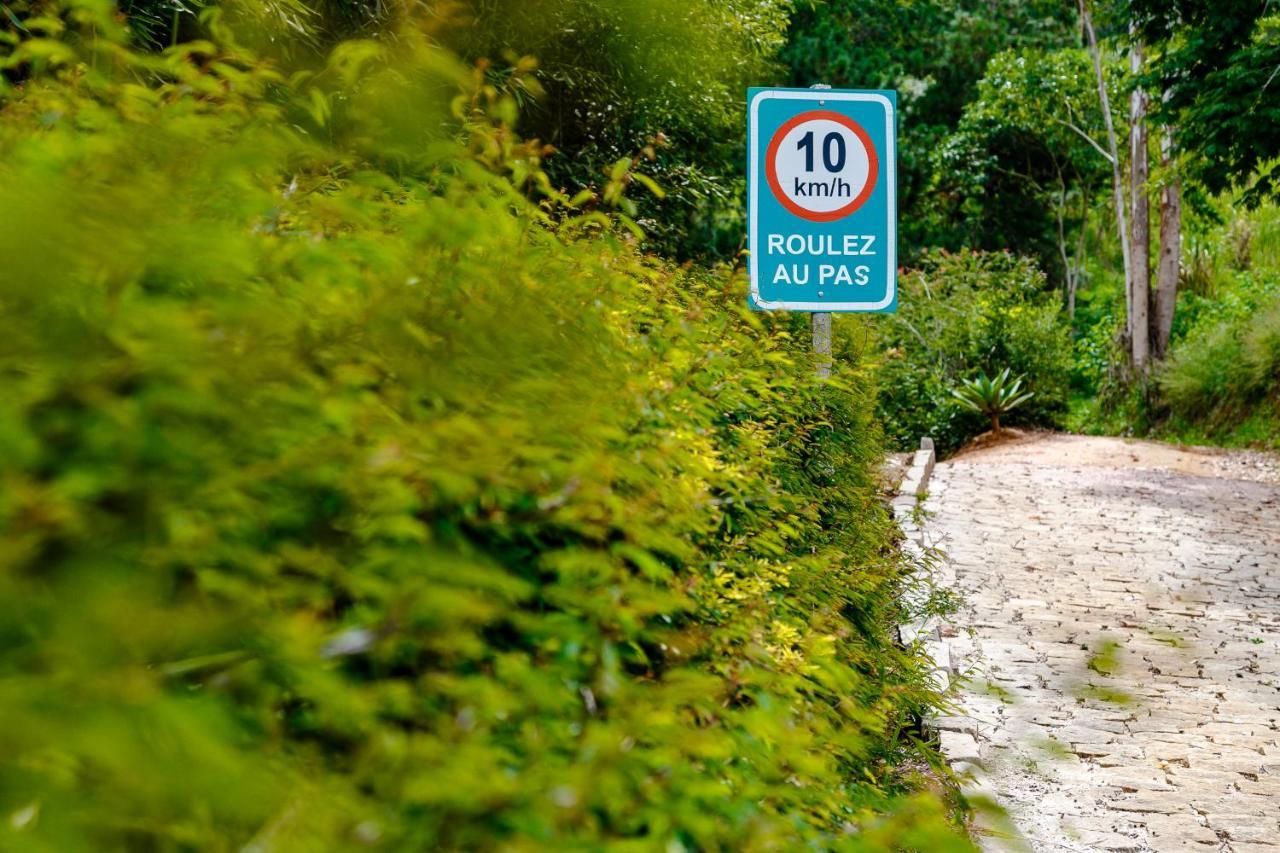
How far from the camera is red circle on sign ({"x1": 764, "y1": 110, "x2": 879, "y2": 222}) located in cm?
601

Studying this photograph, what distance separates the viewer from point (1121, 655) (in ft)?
22.5

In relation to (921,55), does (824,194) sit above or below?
below

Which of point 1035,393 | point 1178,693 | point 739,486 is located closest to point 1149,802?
point 1178,693

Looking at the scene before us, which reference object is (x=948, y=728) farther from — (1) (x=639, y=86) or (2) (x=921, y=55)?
(2) (x=921, y=55)

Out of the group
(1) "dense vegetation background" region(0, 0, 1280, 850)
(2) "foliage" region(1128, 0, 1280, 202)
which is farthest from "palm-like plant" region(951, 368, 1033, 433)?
(1) "dense vegetation background" region(0, 0, 1280, 850)

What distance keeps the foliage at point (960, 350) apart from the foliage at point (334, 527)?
680 inches

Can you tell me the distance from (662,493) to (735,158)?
53.7 ft

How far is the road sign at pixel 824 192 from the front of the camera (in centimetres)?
599

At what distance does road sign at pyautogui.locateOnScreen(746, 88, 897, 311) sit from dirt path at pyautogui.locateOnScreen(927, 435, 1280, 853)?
202cm

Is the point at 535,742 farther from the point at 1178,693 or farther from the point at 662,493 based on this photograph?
the point at 1178,693

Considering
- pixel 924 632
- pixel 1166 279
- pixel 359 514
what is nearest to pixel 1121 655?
pixel 924 632

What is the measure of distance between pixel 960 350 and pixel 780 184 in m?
14.8

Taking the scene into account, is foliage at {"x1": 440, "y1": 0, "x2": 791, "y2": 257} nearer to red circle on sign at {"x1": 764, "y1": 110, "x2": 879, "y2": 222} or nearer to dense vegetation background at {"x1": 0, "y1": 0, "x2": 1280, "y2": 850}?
red circle on sign at {"x1": 764, "y1": 110, "x2": 879, "y2": 222}

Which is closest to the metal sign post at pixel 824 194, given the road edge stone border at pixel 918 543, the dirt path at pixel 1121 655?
the road edge stone border at pixel 918 543
